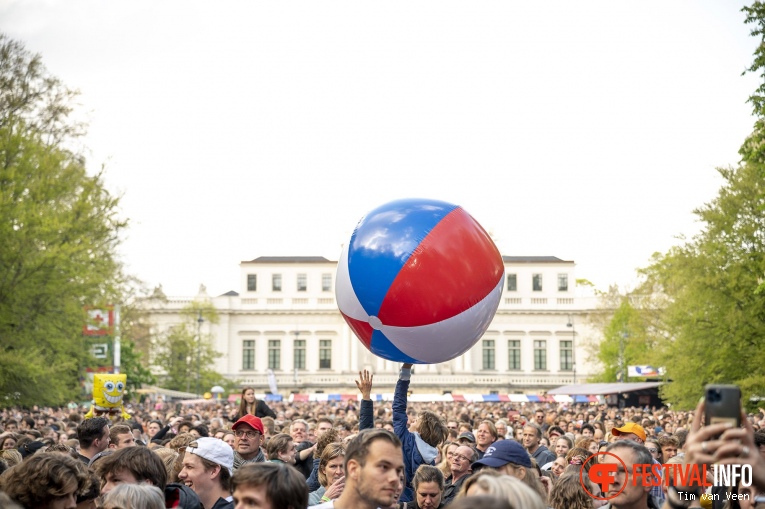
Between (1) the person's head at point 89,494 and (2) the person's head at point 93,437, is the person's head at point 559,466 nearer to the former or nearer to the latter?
(2) the person's head at point 93,437

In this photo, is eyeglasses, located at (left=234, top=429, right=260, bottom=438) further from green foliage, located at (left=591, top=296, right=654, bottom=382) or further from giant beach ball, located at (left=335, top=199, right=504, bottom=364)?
green foliage, located at (left=591, top=296, right=654, bottom=382)

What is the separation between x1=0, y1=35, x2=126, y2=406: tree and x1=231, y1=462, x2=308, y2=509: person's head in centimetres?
2758

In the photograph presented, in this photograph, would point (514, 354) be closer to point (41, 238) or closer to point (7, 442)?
point (41, 238)

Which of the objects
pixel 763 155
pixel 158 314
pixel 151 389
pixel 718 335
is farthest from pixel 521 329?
pixel 763 155

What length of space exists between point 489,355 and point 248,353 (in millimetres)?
24012

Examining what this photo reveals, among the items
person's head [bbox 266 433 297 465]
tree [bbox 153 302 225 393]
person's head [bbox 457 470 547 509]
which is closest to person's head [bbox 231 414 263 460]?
person's head [bbox 266 433 297 465]

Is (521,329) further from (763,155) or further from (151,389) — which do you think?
(763,155)

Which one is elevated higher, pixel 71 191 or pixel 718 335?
pixel 71 191

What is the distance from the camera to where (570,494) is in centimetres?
668

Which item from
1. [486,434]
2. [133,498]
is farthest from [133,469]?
[486,434]

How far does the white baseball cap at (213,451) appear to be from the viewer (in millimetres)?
6535

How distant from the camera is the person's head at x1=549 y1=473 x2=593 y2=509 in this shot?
6598mm

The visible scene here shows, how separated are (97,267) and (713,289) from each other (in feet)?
70.1

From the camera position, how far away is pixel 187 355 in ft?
246
